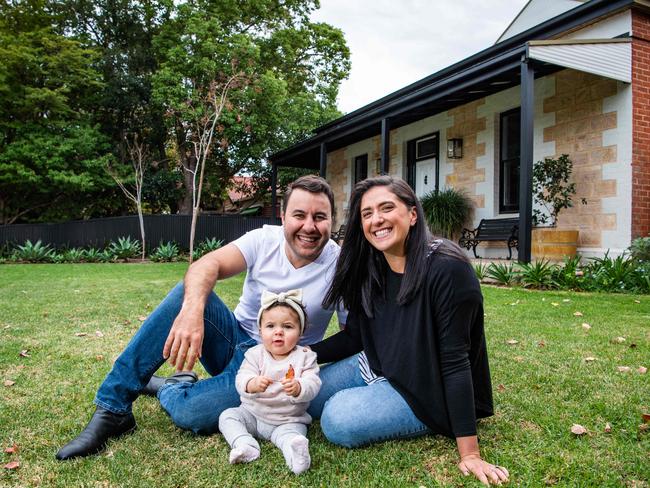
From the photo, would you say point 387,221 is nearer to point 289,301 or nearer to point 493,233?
point 289,301

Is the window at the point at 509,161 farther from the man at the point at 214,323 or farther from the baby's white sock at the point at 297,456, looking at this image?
the baby's white sock at the point at 297,456

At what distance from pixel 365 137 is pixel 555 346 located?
35.9 ft

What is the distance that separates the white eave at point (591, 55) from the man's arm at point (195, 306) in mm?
6490

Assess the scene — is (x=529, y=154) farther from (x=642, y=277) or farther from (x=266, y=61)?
(x=266, y=61)

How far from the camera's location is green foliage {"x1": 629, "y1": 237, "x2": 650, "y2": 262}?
7004 millimetres

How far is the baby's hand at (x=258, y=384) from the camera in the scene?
2.06 meters

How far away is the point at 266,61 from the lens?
19.9 m

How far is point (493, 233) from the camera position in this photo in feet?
31.7

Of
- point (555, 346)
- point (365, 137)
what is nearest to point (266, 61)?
point (365, 137)

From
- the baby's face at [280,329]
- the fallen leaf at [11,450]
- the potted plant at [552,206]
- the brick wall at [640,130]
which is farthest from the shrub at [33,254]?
the baby's face at [280,329]

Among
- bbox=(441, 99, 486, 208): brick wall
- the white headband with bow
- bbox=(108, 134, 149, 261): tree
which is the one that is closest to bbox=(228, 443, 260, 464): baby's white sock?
the white headband with bow

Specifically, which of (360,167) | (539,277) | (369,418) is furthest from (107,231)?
(369,418)

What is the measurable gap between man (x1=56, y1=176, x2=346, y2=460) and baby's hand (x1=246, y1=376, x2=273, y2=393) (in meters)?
0.24

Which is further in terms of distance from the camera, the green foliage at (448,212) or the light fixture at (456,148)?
the light fixture at (456,148)
